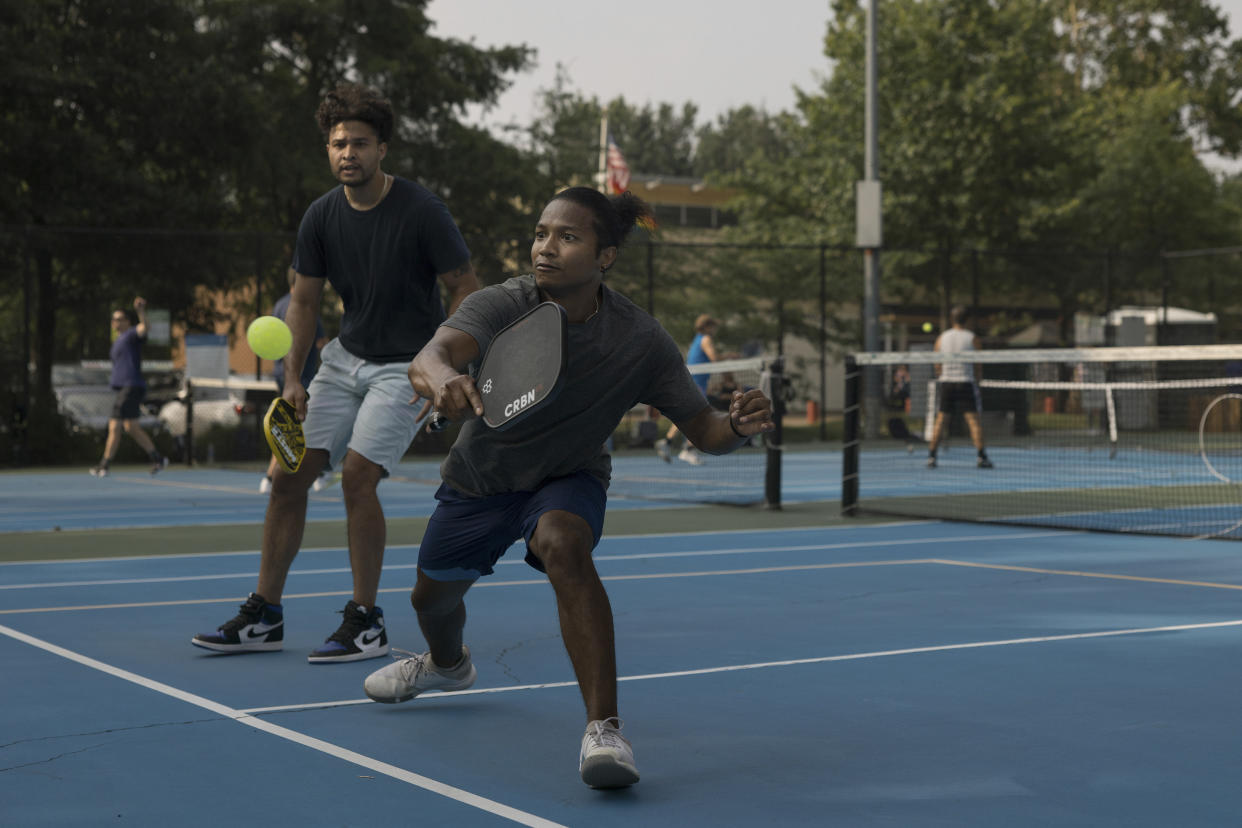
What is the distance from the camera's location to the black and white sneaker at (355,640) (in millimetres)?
5742

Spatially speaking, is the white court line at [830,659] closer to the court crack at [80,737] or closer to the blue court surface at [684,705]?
the blue court surface at [684,705]

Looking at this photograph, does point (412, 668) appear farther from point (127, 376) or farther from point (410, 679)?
point (127, 376)

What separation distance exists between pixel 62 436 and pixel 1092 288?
68.8 feet

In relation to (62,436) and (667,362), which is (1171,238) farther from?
(667,362)

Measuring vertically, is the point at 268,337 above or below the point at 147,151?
below

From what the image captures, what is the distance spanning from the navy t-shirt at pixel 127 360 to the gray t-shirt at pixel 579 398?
13.8m

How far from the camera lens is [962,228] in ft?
115

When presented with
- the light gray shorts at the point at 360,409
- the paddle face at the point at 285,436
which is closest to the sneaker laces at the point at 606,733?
the light gray shorts at the point at 360,409

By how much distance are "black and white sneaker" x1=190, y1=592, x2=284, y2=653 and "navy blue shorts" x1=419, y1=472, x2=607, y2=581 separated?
1.68 meters

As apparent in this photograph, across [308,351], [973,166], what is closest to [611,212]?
[308,351]

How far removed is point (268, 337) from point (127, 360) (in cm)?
1064

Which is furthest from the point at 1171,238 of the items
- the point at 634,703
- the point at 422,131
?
the point at 634,703

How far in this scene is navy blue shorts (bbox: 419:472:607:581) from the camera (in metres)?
4.22

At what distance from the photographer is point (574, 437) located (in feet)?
14.0
